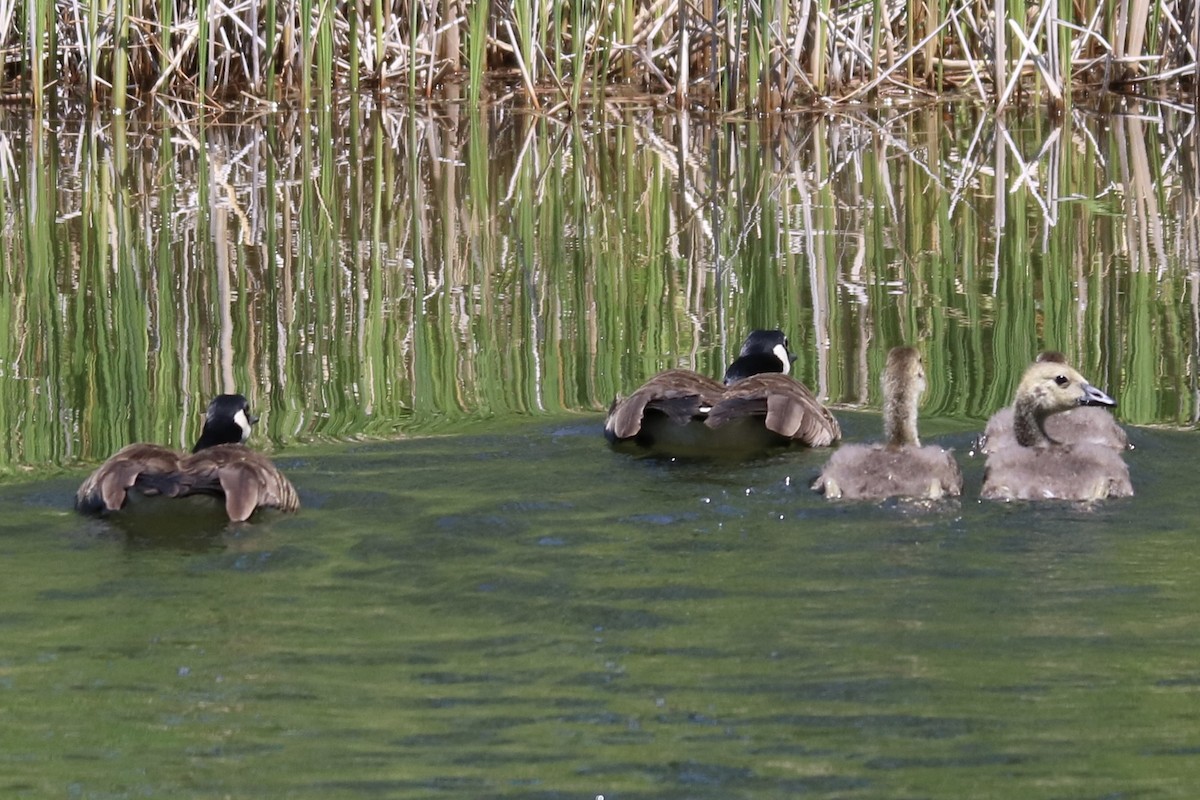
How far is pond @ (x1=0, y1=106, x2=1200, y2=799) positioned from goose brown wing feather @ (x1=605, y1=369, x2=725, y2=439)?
205 mm

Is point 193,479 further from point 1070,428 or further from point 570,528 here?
point 1070,428

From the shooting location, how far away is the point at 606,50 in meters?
20.0

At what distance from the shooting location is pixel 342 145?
18.6 m

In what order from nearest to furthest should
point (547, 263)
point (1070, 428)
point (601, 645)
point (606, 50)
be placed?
point (601, 645)
point (1070, 428)
point (547, 263)
point (606, 50)

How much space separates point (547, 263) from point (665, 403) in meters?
4.86

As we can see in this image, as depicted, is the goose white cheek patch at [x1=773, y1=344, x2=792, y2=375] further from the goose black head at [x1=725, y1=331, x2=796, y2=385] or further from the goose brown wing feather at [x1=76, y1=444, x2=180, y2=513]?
the goose brown wing feather at [x1=76, y1=444, x2=180, y2=513]

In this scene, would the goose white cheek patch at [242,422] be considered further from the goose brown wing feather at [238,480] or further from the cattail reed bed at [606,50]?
the cattail reed bed at [606,50]

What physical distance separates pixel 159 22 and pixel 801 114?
20.6 feet

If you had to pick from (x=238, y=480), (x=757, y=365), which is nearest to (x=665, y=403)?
(x=757, y=365)

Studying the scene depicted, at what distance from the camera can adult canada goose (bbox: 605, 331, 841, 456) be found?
25.8 ft

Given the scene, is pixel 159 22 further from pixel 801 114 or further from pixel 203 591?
pixel 203 591

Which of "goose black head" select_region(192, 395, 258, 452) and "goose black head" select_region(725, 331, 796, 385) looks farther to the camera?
"goose black head" select_region(725, 331, 796, 385)

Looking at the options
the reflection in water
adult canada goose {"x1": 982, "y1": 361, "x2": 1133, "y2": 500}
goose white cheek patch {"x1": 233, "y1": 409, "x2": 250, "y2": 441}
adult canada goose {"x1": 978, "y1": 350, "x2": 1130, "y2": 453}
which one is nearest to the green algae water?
adult canada goose {"x1": 982, "y1": 361, "x2": 1133, "y2": 500}

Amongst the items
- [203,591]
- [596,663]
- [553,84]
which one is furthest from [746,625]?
[553,84]
